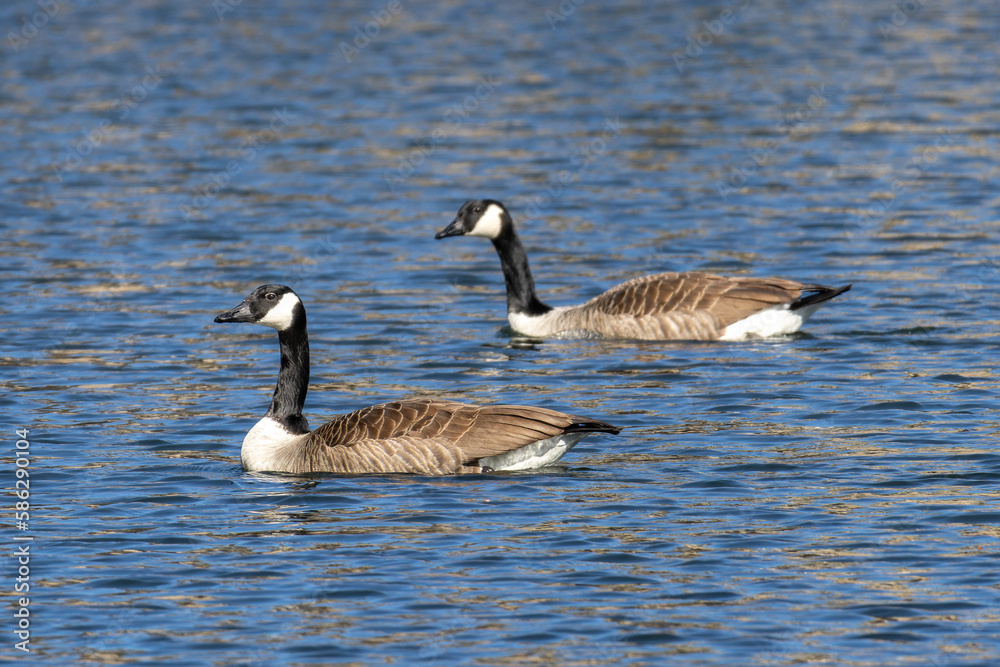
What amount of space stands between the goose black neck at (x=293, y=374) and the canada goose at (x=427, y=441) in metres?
0.35

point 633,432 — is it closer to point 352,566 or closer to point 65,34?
point 352,566

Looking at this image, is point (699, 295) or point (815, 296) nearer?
point (815, 296)

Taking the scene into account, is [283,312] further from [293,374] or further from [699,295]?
[699,295]

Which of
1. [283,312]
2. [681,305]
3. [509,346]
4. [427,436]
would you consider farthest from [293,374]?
[681,305]

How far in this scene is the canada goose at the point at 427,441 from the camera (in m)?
12.8

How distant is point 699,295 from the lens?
18.4 meters

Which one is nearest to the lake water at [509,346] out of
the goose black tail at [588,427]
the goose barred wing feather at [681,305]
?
the goose barred wing feather at [681,305]

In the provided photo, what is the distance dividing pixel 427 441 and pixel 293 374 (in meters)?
1.63

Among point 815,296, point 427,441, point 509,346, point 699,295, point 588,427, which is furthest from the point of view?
point 509,346

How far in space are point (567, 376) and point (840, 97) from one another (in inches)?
740

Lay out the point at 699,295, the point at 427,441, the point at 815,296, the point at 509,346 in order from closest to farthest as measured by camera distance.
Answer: the point at 427,441 < the point at 815,296 < the point at 699,295 < the point at 509,346

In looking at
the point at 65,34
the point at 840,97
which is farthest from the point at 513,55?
the point at 65,34

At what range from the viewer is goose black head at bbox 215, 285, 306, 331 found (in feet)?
45.5

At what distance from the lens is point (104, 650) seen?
31.7 ft
